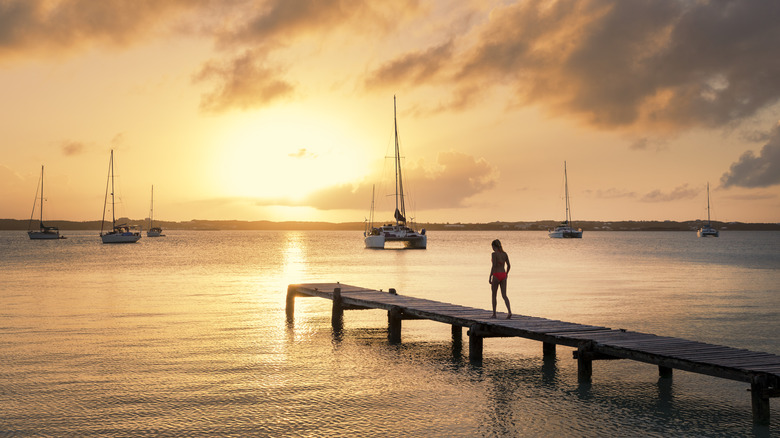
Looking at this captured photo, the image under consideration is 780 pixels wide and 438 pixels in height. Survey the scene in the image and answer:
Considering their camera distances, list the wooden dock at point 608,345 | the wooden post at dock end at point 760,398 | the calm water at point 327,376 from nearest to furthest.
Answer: the wooden post at dock end at point 760,398
the wooden dock at point 608,345
the calm water at point 327,376

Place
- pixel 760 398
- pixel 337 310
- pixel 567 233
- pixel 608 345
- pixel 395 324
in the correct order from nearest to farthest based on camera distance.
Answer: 1. pixel 760 398
2. pixel 608 345
3. pixel 395 324
4. pixel 337 310
5. pixel 567 233

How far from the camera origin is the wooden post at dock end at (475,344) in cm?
1650

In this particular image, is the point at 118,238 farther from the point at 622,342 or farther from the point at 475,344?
the point at 622,342

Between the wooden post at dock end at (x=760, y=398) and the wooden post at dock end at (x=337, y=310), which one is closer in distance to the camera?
the wooden post at dock end at (x=760, y=398)

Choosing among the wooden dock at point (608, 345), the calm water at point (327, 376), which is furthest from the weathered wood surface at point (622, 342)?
the calm water at point (327, 376)

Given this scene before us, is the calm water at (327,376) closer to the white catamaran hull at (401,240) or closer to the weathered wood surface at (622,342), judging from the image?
the weathered wood surface at (622,342)

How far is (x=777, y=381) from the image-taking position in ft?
34.6

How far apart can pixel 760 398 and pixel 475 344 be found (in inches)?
274

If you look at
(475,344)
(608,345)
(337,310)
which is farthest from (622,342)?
(337,310)

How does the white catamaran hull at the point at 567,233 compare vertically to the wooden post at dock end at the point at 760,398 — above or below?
above

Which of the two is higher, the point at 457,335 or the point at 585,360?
the point at 585,360

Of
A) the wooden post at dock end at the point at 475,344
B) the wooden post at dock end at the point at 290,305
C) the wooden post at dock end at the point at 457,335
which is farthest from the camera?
the wooden post at dock end at the point at 290,305

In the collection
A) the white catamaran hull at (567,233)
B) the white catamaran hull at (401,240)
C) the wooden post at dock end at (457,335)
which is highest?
the white catamaran hull at (567,233)

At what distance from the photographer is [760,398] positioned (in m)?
10.9
